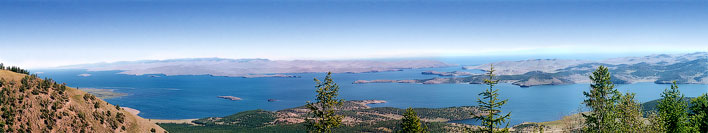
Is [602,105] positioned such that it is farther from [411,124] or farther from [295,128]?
[295,128]

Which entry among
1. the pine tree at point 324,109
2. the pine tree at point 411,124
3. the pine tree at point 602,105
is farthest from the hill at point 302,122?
the pine tree at point 324,109

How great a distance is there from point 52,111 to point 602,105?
207ft

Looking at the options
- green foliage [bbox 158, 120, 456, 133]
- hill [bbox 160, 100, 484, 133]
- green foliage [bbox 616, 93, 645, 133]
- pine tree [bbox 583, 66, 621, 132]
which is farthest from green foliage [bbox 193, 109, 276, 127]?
green foliage [bbox 616, 93, 645, 133]

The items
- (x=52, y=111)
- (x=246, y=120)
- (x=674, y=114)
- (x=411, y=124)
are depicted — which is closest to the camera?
(x=674, y=114)

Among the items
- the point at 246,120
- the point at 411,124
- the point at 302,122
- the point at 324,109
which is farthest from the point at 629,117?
the point at 246,120

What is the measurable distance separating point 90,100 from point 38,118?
10679mm

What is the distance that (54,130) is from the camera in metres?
50.8

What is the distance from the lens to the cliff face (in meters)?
49.8

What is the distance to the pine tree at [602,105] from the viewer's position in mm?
36281

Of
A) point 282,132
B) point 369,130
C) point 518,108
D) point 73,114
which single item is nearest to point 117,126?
point 73,114

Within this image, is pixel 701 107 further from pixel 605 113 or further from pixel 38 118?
pixel 38 118

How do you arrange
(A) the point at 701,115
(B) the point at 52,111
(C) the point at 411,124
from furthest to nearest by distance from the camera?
(B) the point at 52,111
(C) the point at 411,124
(A) the point at 701,115

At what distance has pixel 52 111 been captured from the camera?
53469 millimetres

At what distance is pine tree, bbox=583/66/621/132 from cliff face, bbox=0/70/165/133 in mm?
57477
